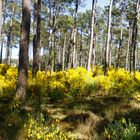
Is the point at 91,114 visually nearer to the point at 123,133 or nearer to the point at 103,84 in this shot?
the point at 123,133

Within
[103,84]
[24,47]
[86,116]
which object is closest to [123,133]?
[86,116]

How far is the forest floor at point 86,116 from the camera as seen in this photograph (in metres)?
7.81

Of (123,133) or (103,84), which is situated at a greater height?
(103,84)

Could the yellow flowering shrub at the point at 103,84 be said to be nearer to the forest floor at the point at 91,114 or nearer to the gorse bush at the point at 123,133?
the forest floor at the point at 91,114

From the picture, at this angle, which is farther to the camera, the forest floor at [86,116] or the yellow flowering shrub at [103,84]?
the yellow flowering shrub at [103,84]

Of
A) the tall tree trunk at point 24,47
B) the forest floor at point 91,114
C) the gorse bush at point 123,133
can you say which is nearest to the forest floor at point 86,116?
the forest floor at point 91,114

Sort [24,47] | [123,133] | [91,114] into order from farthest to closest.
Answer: [24,47], [91,114], [123,133]

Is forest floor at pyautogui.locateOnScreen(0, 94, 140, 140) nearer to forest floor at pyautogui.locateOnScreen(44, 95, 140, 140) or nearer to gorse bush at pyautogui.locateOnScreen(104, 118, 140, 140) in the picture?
forest floor at pyautogui.locateOnScreen(44, 95, 140, 140)

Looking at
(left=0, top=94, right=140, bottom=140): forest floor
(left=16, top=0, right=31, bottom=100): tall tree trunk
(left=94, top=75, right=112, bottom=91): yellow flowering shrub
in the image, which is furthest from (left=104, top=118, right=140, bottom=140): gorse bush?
(left=94, top=75, right=112, bottom=91): yellow flowering shrub

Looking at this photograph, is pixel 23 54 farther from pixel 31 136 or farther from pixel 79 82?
pixel 31 136

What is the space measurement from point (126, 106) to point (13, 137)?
3.69 metres

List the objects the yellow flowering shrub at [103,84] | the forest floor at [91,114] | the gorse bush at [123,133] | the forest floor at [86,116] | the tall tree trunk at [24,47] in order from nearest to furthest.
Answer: the gorse bush at [123,133]
the forest floor at [86,116]
the forest floor at [91,114]
the tall tree trunk at [24,47]
the yellow flowering shrub at [103,84]

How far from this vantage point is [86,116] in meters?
9.01

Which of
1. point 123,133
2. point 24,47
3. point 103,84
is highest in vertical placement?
point 24,47
